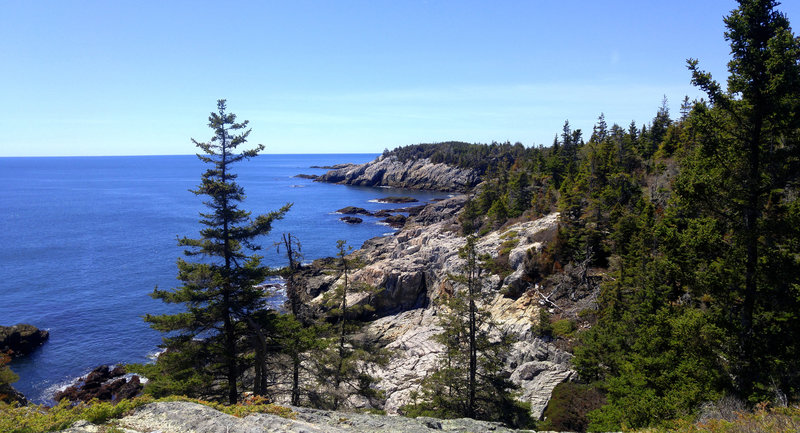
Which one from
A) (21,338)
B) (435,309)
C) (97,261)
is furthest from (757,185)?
(97,261)

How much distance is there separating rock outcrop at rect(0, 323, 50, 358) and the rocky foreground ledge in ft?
Result: 116

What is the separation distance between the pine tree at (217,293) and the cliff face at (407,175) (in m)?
122

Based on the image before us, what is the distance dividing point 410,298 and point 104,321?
3092 cm

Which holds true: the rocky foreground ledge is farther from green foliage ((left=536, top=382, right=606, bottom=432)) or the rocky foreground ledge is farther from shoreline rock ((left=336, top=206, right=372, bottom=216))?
shoreline rock ((left=336, top=206, right=372, bottom=216))

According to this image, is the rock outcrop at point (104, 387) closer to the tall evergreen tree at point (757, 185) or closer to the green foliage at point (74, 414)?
the green foliage at point (74, 414)

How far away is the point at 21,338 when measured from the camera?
114ft

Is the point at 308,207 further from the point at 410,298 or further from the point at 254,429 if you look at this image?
the point at 254,429

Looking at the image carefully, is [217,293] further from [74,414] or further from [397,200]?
[397,200]

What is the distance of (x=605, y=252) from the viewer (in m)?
31.9

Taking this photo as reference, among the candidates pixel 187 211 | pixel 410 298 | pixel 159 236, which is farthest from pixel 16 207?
pixel 410 298

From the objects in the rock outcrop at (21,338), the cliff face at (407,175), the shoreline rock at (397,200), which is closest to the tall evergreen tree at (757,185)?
the rock outcrop at (21,338)

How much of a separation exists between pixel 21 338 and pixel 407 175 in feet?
445

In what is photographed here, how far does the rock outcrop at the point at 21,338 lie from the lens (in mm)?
33737

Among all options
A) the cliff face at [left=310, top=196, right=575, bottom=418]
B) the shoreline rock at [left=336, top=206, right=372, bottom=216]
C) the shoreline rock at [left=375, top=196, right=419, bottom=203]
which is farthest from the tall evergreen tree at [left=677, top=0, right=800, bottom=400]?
the shoreline rock at [left=375, top=196, right=419, bottom=203]
